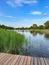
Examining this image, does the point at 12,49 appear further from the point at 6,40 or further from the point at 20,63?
the point at 20,63

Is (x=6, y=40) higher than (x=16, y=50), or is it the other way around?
(x=6, y=40)

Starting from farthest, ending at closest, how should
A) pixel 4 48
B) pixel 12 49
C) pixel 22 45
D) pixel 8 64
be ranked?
pixel 22 45
pixel 12 49
pixel 4 48
pixel 8 64

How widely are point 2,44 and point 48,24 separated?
5051cm

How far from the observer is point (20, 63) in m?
4.83

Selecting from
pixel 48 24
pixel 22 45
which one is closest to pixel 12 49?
Result: pixel 22 45

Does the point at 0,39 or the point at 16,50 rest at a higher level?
the point at 0,39

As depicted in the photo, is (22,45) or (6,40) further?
(22,45)

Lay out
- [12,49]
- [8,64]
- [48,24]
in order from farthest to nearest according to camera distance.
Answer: [48,24]
[12,49]
[8,64]

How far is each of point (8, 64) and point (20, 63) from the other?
42 centimetres

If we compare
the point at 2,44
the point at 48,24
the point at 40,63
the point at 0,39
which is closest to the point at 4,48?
the point at 2,44

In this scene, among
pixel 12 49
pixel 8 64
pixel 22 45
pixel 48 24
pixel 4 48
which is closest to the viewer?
pixel 8 64

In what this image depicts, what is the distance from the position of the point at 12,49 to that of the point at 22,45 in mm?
1935

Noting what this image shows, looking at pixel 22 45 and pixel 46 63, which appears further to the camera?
pixel 22 45

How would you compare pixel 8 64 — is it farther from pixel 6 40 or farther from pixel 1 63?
pixel 6 40
